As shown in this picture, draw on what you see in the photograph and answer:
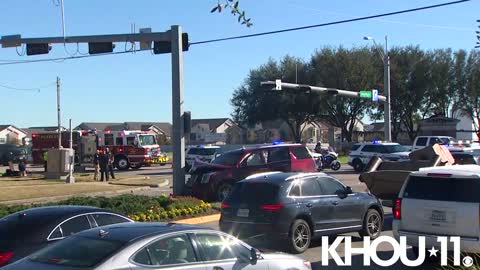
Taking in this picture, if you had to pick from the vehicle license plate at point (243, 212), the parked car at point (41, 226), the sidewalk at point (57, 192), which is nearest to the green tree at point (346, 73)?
the sidewalk at point (57, 192)

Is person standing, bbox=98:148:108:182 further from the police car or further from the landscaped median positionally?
the landscaped median

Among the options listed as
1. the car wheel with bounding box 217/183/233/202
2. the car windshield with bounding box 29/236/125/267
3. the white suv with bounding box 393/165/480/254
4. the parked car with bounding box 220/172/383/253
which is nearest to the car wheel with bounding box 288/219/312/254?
the parked car with bounding box 220/172/383/253

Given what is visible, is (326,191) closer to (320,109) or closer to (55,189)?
(55,189)

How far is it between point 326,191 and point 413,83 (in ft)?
192

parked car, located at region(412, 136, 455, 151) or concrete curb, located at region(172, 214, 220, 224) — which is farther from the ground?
parked car, located at region(412, 136, 455, 151)

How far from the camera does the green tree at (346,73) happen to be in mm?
66688

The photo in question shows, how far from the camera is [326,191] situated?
12695mm

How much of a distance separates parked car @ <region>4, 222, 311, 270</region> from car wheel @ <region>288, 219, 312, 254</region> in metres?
4.46

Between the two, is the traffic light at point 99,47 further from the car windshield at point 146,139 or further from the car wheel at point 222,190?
the car windshield at point 146,139

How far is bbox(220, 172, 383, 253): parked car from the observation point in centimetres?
1161

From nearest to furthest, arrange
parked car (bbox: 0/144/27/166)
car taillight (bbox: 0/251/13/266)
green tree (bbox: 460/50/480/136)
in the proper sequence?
car taillight (bbox: 0/251/13/266)
parked car (bbox: 0/144/27/166)
green tree (bbox: 460/50/480/136)

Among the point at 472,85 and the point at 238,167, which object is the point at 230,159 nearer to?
the point at 238,167

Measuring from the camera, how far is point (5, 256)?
8.06m

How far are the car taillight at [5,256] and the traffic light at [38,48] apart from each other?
58.7 feet
